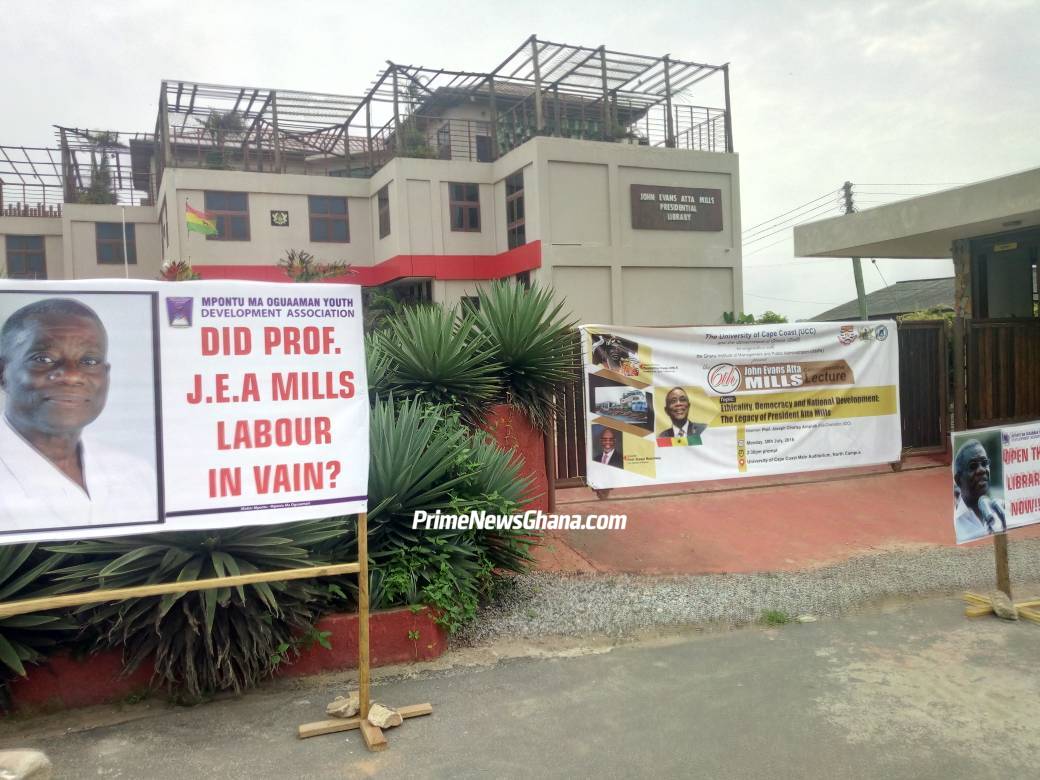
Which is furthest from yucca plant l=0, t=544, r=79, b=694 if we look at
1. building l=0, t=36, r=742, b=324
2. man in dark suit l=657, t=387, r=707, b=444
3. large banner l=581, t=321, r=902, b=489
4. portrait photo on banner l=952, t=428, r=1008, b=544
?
building l=0, t=36, r=742, b=324

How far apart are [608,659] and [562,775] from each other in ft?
4.67

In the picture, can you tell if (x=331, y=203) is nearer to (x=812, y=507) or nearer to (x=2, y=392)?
(x=812, y=507)

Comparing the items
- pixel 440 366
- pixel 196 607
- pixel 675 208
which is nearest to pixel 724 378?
pixel 440 366

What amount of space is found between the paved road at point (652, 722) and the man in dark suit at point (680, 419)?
8.86 ft

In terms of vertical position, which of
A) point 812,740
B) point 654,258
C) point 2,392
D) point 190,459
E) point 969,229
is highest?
point 654,258

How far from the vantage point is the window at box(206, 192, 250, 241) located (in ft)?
100

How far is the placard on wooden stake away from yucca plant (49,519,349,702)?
114mm

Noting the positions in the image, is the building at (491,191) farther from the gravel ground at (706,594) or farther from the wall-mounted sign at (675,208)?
the gravel ground at (706,594)

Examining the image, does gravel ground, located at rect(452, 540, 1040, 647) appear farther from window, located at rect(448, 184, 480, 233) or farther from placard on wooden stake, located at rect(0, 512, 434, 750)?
window, located at rect(448, 184, 480, 233)

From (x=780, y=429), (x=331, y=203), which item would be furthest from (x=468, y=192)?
(x=780, y=429)

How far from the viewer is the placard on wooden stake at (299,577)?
3702mm

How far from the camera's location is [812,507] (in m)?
8.38

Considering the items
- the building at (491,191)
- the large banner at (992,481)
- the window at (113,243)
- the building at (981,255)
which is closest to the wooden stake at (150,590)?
the large banner at (992,481)

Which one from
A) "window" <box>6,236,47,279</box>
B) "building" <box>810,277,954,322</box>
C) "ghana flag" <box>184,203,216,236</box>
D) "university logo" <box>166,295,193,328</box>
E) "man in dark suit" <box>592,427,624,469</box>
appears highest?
"window" <box>6,236,47,279</box>
